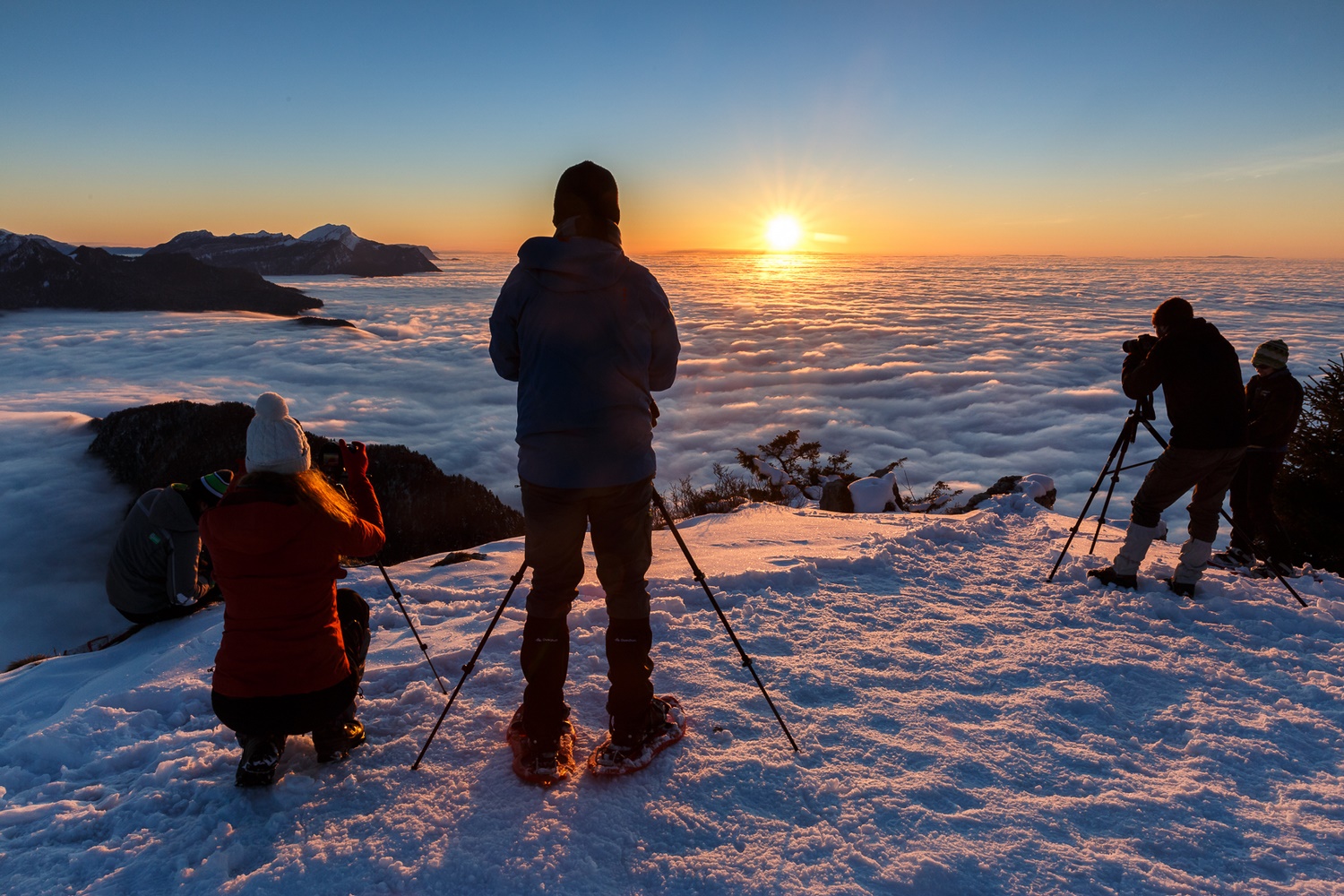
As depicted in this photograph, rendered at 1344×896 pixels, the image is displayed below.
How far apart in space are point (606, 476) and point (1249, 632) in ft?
15.2

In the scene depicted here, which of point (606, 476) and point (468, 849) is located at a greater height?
point (606, 476)

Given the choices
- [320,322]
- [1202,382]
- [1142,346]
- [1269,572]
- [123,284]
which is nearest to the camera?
[1202,382]

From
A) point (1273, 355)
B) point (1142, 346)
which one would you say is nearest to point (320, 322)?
point (1142, 346)

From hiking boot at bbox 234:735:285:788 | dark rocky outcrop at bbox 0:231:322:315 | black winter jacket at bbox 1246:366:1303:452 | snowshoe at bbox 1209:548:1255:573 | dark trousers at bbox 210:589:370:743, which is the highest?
dark rocky outcrop at bbox 0:231:322:315

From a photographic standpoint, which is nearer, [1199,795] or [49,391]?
[1199,795]

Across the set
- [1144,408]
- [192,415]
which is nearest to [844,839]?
[1144,408]

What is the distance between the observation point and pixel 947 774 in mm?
2594

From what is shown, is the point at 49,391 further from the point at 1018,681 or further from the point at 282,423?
the point at 1018,681

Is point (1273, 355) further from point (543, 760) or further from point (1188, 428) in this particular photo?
point (543, 760)

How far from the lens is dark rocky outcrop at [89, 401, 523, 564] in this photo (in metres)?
11.9

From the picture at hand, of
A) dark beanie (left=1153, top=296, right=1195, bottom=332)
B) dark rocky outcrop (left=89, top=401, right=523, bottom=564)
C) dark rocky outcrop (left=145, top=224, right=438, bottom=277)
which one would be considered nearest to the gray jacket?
dark rocky outcrop (left=89, top=401, right=523, bottom=564)

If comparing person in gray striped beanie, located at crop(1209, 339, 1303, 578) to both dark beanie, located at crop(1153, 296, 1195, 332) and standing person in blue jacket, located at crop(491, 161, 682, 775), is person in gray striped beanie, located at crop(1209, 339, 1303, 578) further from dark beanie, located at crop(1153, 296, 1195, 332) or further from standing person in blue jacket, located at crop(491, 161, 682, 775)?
standing person in blue jacket, located at crop(491, 161, 682, 775)

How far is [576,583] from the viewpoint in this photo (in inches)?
96.0

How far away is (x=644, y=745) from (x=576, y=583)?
815 millimetres
